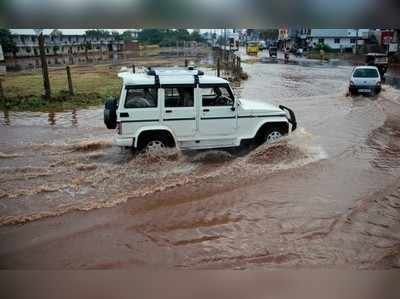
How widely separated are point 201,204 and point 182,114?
2.36 metres

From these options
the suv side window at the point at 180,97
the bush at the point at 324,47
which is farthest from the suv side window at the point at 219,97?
the bush at the point at 324,47

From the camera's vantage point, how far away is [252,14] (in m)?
2.34

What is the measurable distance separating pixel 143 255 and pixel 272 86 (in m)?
19.0

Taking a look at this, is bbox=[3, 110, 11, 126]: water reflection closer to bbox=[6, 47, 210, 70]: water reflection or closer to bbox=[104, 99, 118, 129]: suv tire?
bbox=[104, 99, 118, 129]: suv tire

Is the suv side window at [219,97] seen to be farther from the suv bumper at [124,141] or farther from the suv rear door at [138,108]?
the suv bumper at [124,141]

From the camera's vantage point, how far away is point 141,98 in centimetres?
821

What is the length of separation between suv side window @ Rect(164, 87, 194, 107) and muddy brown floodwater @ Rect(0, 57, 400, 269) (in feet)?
3.73

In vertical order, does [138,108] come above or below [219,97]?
below

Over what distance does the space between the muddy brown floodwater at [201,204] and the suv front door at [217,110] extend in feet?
2.39

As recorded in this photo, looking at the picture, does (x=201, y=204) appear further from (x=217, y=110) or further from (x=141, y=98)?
(x=141, y=98)

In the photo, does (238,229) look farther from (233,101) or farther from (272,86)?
(272,86)

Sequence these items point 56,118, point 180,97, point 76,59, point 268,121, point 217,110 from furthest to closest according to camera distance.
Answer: point 76,59 < point 56,118 < point 268,121 < point 217,110 < point 180,97

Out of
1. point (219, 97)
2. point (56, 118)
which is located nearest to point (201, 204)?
point (219, 97)

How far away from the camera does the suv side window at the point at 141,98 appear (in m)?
8.12
